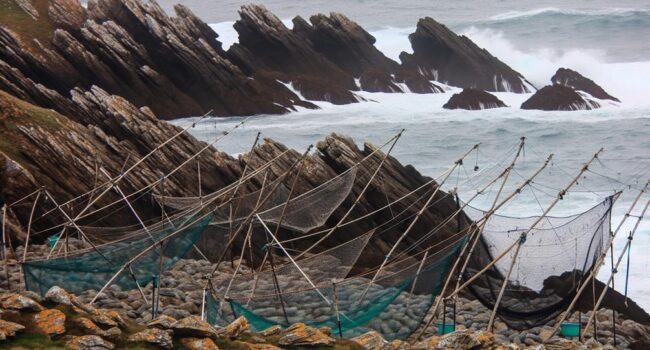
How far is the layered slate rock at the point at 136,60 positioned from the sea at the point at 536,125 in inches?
50.6

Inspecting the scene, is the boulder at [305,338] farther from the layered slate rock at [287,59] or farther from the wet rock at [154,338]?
the layered slate rock at [287,59]

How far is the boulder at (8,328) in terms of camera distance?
14.6 metres

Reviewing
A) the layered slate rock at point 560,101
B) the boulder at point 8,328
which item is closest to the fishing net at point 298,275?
the boulder at point 8,328

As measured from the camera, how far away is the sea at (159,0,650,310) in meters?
36.9

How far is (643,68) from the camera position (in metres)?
65.0

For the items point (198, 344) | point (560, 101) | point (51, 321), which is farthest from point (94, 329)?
point (560, 101)

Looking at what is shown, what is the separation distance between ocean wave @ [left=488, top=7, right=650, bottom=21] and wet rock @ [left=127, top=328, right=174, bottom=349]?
2816 inches

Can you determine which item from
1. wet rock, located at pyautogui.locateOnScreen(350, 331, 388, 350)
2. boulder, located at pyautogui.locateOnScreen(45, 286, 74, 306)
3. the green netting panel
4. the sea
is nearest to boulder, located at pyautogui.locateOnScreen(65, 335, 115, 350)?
boulder, located at pyautogui.locateOnScreen(45, 286, 74, 306)

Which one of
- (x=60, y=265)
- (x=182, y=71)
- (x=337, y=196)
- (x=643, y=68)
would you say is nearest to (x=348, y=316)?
(x=60, y=265)

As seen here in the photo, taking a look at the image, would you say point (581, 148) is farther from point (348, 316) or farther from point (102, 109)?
point (348, 316)

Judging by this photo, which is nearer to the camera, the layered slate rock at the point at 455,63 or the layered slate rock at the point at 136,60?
the layered slate rock at the point at 136,60

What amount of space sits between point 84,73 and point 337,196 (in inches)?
841

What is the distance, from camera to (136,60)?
46.2m

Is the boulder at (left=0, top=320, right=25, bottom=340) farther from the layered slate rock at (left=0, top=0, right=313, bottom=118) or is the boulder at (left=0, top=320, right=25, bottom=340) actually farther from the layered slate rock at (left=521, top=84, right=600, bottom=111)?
the layered slate rock at (left=521, top=84, right=600, bottom=111)
